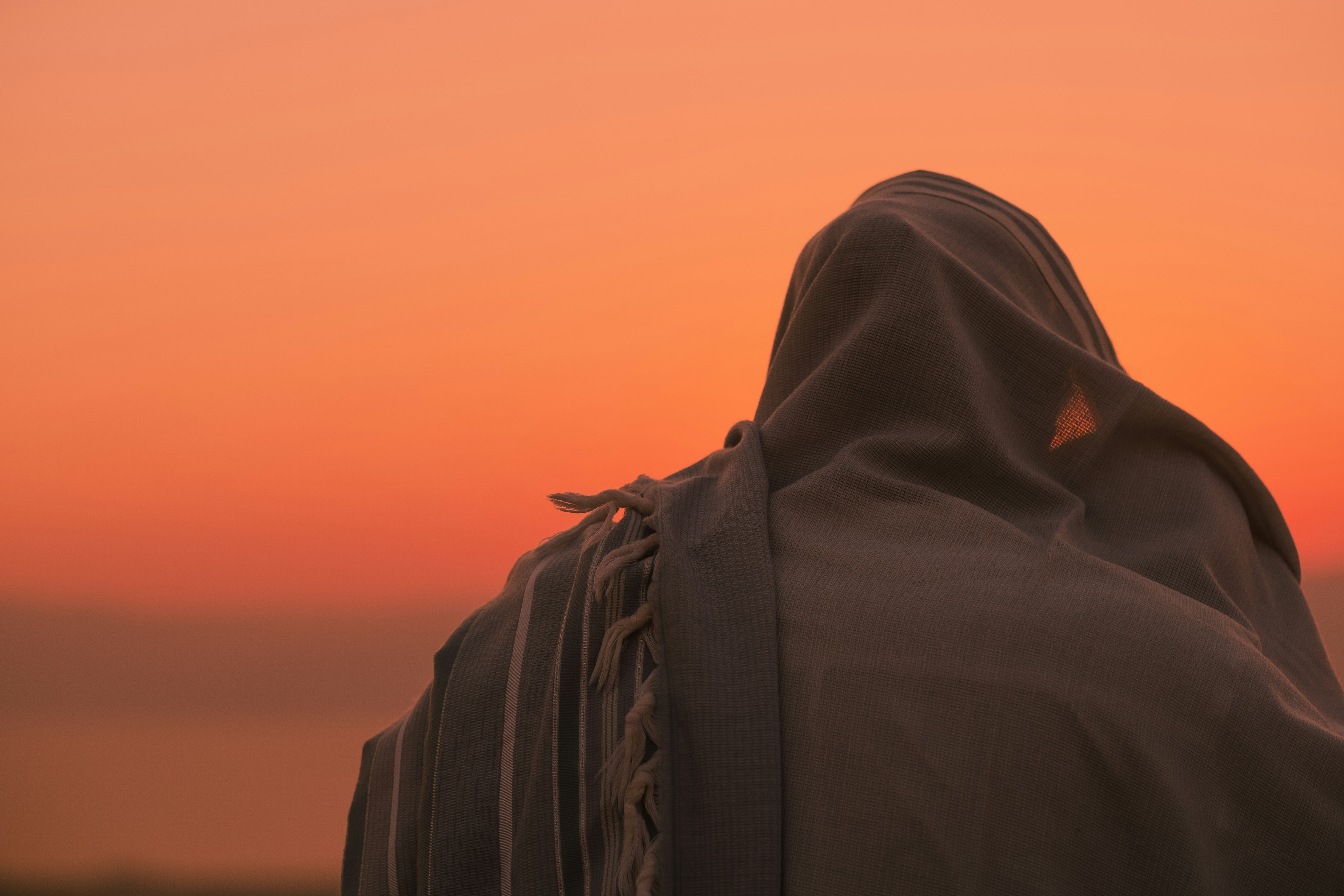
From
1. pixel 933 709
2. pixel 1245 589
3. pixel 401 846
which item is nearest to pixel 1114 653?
pixel 933 709

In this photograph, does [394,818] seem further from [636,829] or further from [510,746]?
[636,829]

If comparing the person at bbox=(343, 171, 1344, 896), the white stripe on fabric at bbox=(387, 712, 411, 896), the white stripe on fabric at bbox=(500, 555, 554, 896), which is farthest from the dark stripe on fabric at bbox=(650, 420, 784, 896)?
the white stripe on fabric at bbox=(387, 712, 411, 896)

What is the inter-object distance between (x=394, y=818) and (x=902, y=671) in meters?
0.50

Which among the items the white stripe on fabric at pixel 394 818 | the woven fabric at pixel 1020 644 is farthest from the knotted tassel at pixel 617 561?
the white stripe on fabric at pixel 394 818

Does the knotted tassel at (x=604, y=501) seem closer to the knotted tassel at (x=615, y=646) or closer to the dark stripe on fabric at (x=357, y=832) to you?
the knotted tassel at (x=615, y=646)

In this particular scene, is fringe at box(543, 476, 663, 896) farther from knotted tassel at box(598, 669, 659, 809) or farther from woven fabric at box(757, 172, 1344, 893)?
woven fabric at box(757, 172, 1344, 893)

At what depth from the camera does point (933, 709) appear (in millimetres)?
782

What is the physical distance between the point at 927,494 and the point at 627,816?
16.3 inches

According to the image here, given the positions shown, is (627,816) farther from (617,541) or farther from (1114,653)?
(1114,653)

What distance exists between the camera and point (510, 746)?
2.93 ft

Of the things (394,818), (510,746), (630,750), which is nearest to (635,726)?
(630,750)

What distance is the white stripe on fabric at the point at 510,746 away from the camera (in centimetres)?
86

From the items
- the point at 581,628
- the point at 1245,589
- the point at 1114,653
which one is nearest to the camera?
the point at 1114,653

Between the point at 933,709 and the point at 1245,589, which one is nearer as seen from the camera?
the point at 933,709
